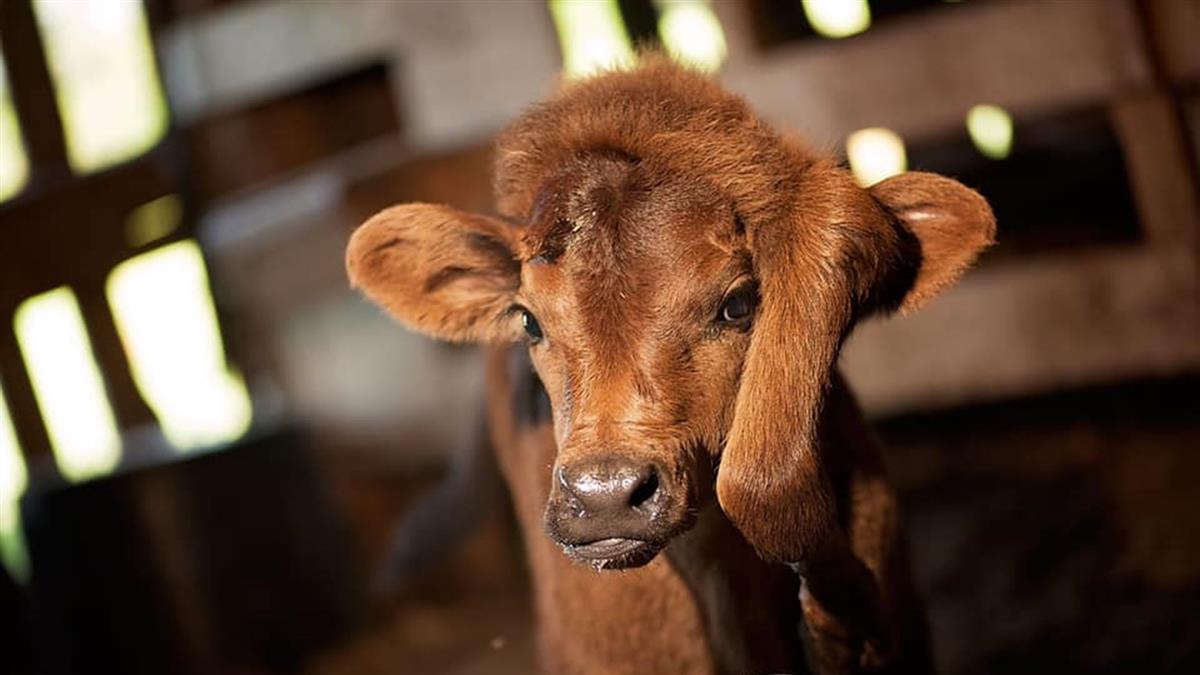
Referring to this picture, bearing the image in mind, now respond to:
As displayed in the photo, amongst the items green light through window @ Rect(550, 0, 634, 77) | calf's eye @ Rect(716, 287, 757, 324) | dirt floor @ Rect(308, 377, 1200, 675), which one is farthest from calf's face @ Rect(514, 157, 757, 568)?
green light through window @ Rect(550, 0, 634, 77)

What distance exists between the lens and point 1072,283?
496cm

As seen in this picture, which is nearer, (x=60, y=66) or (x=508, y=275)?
(x=508, y=275)

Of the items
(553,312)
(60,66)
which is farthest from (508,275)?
(60,66)

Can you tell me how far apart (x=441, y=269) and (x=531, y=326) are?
0.38m

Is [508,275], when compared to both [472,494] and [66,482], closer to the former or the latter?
[472,494]

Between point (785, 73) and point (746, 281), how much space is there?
9.25 ft

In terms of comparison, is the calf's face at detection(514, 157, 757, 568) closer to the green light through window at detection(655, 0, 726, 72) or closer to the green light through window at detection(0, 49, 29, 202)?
the green light through window at detection(655, 0, 726, 72)

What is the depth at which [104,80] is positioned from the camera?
7031 millimetres

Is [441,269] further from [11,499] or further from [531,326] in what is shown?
[11,499]

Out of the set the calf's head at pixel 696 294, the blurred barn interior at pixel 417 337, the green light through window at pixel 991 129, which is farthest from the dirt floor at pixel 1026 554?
the calf's head at pixel 696 294

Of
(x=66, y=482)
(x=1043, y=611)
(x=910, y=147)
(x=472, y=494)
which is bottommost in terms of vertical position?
(x=1043, y=611)

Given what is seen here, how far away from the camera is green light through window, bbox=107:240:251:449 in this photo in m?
6.79

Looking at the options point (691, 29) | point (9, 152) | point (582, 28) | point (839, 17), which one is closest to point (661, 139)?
point (839, 17)

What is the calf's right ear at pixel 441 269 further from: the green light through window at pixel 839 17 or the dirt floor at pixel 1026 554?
the green light through window at pixel 839 17
